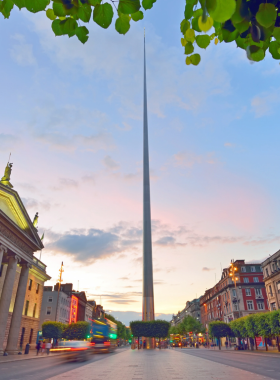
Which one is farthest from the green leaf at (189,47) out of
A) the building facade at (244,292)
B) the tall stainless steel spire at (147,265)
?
the building facade at (244,292)

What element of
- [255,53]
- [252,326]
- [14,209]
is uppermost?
[14,209]

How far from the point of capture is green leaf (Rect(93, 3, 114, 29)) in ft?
8.80

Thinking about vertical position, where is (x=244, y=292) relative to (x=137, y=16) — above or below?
above

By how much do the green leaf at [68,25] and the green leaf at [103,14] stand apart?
335 millimetres

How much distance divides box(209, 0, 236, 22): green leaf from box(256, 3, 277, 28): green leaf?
0.35m

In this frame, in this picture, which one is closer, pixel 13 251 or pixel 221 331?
pixel 13 251

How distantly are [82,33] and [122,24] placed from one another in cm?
44

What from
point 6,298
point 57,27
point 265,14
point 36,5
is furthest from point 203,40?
point 6,298

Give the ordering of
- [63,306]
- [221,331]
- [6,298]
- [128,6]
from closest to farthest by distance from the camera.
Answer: [128,6] → [6,298] → [221,331] → [63,306]

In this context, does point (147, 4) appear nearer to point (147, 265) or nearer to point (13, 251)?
point (13, 251)

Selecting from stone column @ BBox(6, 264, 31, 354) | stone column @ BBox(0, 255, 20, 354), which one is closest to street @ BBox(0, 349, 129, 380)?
stone column @ BBox(0, 255, 20, 354)

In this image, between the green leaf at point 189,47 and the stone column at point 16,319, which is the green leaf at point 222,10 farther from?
the stone column at point 16,319

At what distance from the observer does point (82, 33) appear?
9.94 feet

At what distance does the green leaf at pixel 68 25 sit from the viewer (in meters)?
2.92
